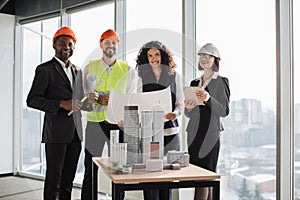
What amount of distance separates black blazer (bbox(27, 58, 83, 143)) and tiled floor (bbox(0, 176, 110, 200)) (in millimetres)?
693

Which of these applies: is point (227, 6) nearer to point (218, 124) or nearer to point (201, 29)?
point (201, 29)

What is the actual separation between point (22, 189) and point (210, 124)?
2508 millimetres

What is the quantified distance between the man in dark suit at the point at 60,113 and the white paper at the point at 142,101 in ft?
3.21

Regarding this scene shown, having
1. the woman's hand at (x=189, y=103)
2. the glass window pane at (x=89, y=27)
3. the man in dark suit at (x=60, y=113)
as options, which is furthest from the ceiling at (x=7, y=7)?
the woman's hand at (x=189, y=103)

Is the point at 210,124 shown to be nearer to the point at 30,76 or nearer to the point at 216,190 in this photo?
the point at 216,190

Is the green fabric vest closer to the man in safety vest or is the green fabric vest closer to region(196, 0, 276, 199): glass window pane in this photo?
the man in safety vest

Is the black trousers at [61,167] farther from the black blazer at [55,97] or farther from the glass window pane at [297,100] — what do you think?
the glass window pane at [297,100]

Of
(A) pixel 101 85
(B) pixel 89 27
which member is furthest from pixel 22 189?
(A) pixel 101 85

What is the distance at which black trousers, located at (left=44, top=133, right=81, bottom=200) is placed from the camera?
3.62 meters

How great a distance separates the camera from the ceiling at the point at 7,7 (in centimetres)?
498

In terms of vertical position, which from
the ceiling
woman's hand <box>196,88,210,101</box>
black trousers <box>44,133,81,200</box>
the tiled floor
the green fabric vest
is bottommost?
the tiled floor

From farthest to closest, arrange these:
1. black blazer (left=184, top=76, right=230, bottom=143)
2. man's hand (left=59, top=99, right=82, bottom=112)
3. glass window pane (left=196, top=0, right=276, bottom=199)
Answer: man's hand (left=59, top=99, right=82, bottom=112)
glass window pane (left=196, top=0, right=276, bottom=199)
black blazer (left=184, top=76, right=230, bottom=143)

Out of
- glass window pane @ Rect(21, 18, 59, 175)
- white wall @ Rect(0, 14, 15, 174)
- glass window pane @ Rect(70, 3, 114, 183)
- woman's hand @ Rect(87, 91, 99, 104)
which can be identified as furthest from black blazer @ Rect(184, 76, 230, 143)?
white wall @ Rect(0, 14, 15, 174)

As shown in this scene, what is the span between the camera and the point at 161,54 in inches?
116
